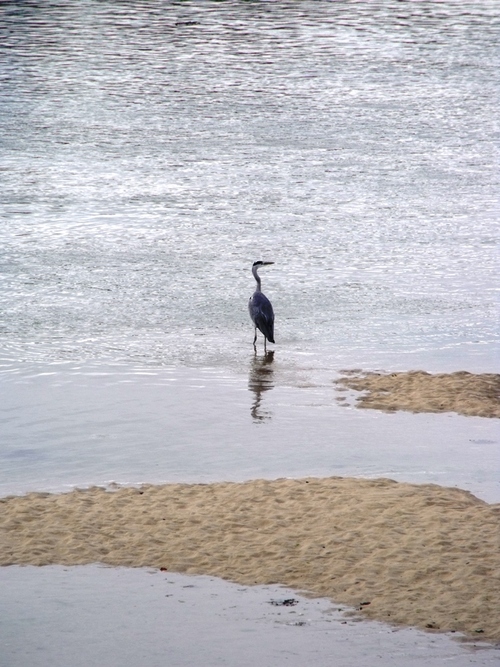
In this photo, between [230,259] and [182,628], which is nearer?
[182,628]

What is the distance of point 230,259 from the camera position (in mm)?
24344

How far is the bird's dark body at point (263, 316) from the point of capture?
18922 mm

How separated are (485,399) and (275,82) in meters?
28.2

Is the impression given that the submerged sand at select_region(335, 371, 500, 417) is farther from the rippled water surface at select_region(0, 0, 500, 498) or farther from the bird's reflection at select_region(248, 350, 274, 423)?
the bird's reflection at select_region(248, 350, 274, 423)

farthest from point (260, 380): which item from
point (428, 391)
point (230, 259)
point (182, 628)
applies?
point (182, 628)

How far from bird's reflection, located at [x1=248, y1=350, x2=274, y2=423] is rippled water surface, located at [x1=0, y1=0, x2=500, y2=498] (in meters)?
0.05

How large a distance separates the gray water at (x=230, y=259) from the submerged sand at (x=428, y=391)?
398 mm

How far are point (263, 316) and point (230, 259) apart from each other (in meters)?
5.50

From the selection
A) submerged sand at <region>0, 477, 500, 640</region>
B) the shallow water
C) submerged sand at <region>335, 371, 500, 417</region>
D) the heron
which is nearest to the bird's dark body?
the heron

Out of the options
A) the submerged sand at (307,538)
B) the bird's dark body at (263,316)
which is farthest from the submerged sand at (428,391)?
the submerged sand at (307,538)

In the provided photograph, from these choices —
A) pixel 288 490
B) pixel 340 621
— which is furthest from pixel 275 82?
pixel 340 621

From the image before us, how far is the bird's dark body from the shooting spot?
18922 mm

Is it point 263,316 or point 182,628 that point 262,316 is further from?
point 182,628

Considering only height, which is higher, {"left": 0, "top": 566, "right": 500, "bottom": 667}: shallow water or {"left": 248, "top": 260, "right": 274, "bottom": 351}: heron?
{"left": 0, "top": 566, "right": 500, "bottom": 667}: shallow water
